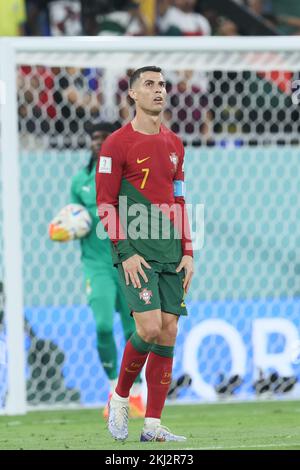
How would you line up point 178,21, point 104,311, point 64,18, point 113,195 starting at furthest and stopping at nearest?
point 178,21, point 64,18, point 104,311, point 113,195

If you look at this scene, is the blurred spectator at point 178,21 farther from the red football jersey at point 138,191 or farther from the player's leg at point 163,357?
the player's leg at point 163,357

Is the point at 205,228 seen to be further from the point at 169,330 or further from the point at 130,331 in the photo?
the point at 169,330

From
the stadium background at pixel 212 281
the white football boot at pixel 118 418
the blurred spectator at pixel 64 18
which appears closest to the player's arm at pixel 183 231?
the white football boot at pixel 118 418

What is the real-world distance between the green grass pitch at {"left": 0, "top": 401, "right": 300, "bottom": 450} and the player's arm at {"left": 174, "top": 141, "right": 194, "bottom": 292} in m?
0.95

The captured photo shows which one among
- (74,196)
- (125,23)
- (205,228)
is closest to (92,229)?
(74,196)

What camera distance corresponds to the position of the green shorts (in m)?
6.54

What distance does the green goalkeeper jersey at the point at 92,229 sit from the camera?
938cm

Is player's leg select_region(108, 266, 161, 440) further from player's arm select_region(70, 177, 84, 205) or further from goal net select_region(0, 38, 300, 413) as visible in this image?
goal net select_region(0, 38, 300, 413)

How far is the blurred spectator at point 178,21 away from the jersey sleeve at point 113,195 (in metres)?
6.88

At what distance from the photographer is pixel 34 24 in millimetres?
13078

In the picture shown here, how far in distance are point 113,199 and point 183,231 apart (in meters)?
0.46

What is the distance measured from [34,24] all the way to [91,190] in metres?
4.28

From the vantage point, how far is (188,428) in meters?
7.96
